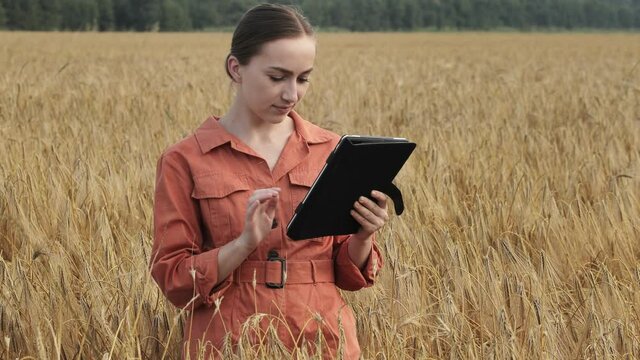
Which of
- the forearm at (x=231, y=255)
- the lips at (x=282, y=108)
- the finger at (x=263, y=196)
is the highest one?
the lips at (x=282, y=108)

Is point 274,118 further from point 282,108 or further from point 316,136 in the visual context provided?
point 316,136

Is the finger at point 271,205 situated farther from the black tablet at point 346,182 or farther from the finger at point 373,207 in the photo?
the finger at point 373,207

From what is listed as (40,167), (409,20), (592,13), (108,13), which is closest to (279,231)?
(40,167)

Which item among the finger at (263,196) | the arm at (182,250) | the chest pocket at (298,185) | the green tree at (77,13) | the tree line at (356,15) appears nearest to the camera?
the finger at (263,196)

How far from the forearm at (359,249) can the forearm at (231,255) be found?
0.73 ft

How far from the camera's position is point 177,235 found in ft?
5.85

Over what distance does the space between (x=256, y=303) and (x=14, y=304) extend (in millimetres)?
587

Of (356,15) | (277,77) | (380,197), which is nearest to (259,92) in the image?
(277,77)

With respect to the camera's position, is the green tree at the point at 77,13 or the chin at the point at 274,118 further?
the green tree at the point at 77,13

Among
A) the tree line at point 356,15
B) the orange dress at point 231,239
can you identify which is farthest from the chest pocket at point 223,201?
the tree line at point 356,15

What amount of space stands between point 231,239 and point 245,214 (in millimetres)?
92

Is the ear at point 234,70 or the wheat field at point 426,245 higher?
the ear at point 234,70

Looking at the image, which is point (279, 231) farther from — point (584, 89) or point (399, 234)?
point (584, 89)

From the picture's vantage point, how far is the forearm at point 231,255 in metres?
1.68
